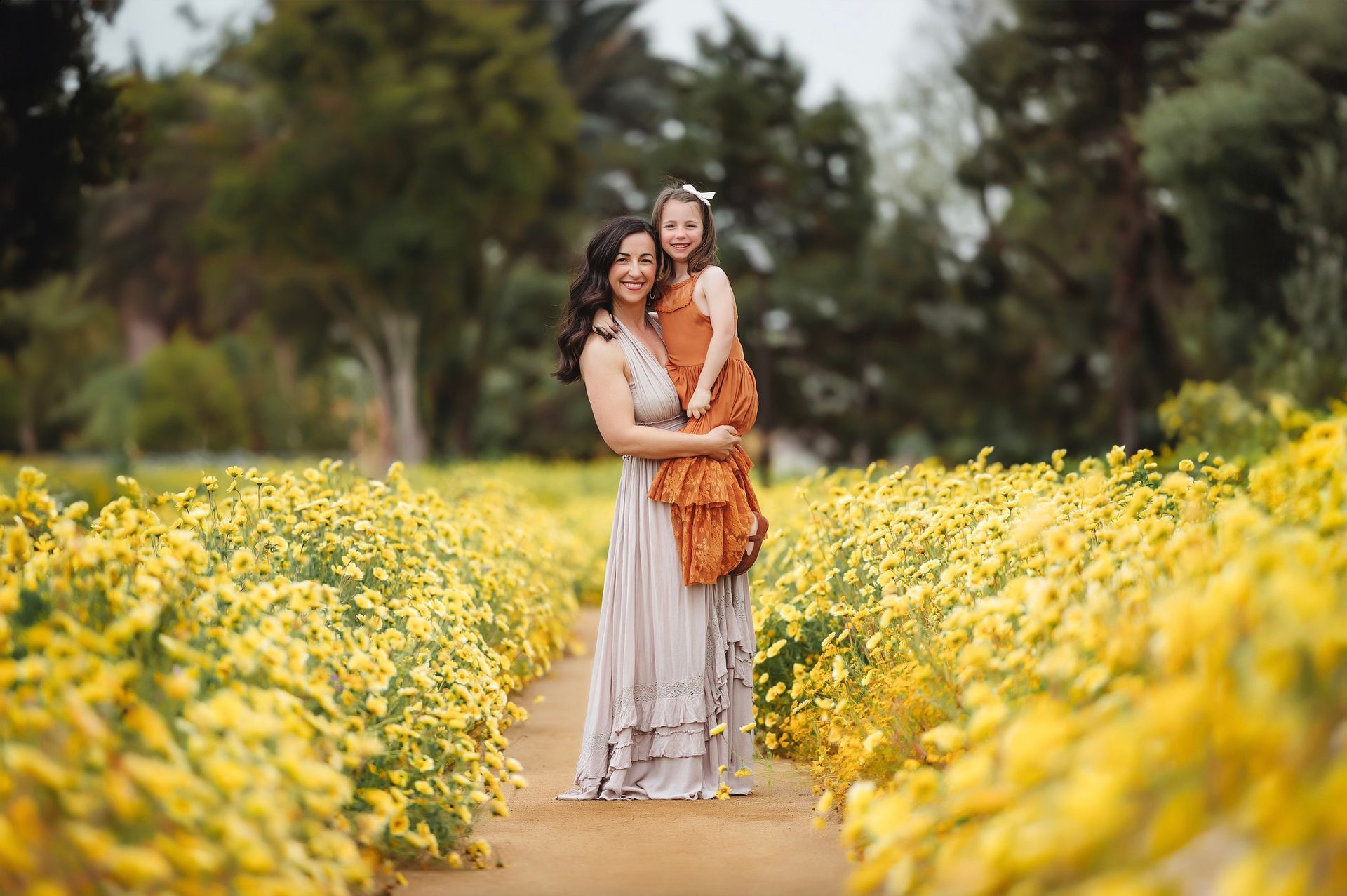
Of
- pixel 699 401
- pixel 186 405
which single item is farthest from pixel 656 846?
pixel 186 405

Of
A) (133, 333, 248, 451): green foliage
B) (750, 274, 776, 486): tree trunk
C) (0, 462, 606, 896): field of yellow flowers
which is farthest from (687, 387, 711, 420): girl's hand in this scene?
(133, 333, 248, 451): green foliage

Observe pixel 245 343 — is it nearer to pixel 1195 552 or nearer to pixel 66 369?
pixel 66 369

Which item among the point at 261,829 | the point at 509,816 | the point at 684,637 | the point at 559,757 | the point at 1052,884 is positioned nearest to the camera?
the point at 1052,884

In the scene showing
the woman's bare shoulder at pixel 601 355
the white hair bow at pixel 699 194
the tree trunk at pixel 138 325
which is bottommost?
the woman's bare shoulder at pixel 601 355

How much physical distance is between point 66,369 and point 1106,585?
4392cm

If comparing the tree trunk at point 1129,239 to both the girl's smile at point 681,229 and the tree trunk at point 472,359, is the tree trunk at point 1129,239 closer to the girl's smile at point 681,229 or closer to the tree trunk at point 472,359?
the tree trunk at point 472,359

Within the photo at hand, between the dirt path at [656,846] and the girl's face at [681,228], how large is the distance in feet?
5.92

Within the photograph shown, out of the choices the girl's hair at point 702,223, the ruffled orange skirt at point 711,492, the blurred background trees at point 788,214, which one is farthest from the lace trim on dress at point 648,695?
the blurred background trees at point 788,214

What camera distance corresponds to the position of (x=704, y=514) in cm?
472

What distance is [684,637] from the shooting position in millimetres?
4730

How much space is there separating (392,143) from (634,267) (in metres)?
21.9

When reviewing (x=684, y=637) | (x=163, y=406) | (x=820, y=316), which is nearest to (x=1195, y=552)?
(x=684, y=637)

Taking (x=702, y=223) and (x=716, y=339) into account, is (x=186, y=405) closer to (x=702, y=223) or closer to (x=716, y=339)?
(x=702, y=223)

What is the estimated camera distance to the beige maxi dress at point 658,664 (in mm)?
4703
